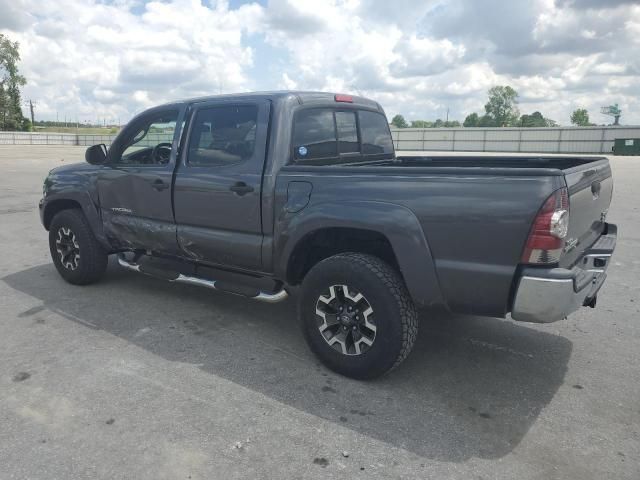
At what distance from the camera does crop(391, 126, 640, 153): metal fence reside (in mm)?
45562

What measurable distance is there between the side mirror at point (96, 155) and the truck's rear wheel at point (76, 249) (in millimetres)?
606

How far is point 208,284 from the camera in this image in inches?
164

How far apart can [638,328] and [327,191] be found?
9.45ft

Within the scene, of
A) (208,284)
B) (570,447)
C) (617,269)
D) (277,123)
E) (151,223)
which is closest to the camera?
(570,447)

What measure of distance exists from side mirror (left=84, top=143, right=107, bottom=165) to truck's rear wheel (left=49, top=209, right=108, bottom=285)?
606 mm

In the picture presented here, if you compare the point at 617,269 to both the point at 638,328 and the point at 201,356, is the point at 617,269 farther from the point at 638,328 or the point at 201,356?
the point at 201,356

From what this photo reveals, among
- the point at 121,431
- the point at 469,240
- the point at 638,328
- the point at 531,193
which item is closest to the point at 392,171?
the point at 469,240

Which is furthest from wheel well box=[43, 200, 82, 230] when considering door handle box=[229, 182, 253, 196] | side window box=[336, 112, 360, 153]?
side window box=[336, 112, 360, 153]

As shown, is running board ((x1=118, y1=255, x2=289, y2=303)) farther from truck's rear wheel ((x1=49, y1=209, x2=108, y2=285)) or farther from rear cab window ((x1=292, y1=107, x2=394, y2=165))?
rear cab window ((x1=292, y1=107, x2=394, y2=165))

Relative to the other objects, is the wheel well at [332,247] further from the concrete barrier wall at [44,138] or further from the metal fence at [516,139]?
the concrete barrier wall at [44,138]

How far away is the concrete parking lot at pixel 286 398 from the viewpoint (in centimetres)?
257

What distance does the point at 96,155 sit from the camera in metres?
4.93

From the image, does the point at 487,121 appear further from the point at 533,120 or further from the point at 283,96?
the point at 283,96

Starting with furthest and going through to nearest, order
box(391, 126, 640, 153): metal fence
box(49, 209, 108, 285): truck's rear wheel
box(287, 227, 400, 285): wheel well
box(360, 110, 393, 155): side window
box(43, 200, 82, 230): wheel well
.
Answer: box(391, 126, 640, 153): metal fence < box(43, 200, 82, 230): wheel well < box(49, 209, 108, 285): truck's rear wheel < box(360, 110, 393, 155): side window < box(287, 227, 400, 285): wheel well
